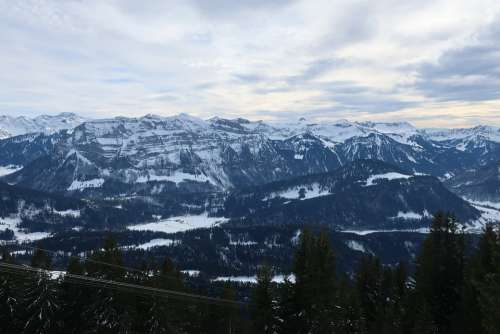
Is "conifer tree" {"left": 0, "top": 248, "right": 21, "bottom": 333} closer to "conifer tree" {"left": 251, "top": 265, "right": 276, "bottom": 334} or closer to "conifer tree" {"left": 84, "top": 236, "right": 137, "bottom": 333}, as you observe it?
"conifer tree" {"left": 84, "top": 236, "right": 137, "bottom": 333}

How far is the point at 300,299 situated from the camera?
36.5 meters

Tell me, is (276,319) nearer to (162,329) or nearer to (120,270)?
(162,329)

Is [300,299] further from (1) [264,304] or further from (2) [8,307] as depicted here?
(2) [8,307]

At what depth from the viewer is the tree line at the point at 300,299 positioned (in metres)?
36.9

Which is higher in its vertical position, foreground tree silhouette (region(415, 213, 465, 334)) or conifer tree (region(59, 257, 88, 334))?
foreground tree silhouette (region(415, 213, 465, 334))

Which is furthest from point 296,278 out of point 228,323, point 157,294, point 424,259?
point 228,323

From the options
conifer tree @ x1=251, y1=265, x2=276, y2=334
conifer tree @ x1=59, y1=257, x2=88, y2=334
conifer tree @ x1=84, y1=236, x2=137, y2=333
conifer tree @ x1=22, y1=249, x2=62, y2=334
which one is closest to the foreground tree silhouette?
conifer tree @ x1=251, y1=265, x2=276, y2=334

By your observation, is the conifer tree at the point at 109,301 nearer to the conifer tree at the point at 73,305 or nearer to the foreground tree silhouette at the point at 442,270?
the conifer tree at the point at 73,305

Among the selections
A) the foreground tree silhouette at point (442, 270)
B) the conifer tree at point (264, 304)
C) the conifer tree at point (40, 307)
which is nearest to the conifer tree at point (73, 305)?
the conifer tree at point (40, 307)

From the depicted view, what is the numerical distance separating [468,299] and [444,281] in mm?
8000

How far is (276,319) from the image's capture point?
36.8m

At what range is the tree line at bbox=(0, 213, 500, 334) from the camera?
36875 mm

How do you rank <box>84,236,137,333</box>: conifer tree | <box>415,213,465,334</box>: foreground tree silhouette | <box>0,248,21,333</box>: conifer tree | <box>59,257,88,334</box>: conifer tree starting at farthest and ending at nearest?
<box>59,257,88,334</box>: conifer tree < <box>0,248,21,333</box>: conifer tree < <box>415,213,465,334</box>: foreground tree silhouette < <box>84,236,137,333</box>: conifer tree

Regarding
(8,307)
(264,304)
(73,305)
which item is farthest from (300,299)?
(8,307)
